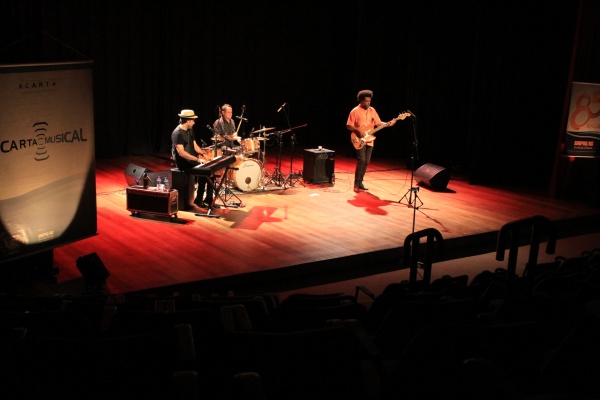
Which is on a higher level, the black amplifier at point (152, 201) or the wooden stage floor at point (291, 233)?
the black amplifier at point (152, 201)

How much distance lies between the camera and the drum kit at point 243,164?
33.6 ft

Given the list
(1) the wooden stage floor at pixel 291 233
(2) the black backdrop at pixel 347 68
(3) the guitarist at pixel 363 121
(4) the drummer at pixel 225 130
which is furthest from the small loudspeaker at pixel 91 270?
(2) the black backdrop at pixel 347 68

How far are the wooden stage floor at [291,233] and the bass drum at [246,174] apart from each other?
19 cm

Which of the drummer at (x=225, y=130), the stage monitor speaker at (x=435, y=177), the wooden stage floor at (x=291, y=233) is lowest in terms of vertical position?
the wooden stage floor at (x=291, y=233)

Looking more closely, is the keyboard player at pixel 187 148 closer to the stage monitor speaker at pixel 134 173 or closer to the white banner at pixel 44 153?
the stage monitor speaker at pixel 134 173

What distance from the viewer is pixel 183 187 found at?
30.8 feet

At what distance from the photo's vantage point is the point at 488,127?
40.4 ft

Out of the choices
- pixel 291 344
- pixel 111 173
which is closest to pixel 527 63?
pixel 111 173

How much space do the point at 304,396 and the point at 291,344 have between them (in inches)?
8.7

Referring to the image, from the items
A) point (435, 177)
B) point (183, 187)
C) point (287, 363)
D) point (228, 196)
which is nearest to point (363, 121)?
point (435, 177)

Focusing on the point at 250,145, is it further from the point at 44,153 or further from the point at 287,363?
the point at 287,363

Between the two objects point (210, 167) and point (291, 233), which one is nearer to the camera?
point (291, 233)

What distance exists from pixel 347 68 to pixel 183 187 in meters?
8.69

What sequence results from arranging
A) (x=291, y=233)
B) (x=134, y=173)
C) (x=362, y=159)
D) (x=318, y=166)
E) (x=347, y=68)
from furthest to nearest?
1. (x=347, y=68)
2. (x=318, y=166)
3. (x=362, y=159)
4. (x=134, y=173)
5. (x=291, y=233)
